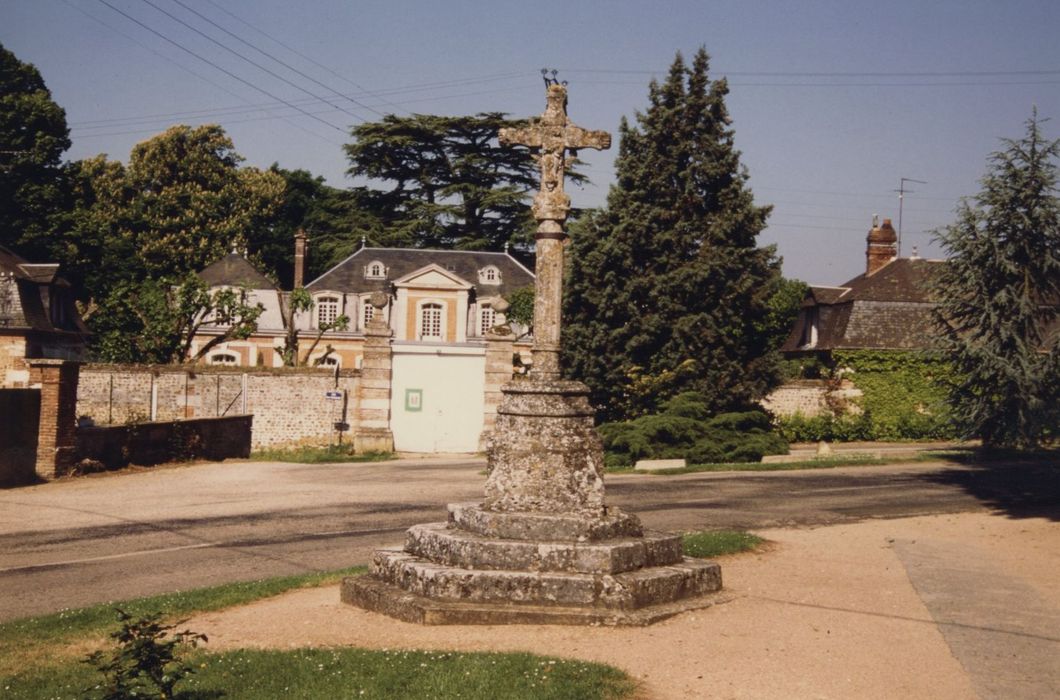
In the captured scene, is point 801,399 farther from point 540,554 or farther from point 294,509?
point 540,554

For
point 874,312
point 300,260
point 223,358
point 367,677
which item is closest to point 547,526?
point 367,677

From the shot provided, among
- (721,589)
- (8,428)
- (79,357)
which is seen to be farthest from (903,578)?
(79,357)

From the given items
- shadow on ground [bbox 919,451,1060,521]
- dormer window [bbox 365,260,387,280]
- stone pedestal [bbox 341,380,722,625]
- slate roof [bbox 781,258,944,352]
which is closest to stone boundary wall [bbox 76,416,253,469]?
stone pedestal [bbox 341,380,722,625]

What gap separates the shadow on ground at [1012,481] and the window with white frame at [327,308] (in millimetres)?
29862

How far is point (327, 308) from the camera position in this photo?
4634cm

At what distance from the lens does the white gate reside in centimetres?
2788

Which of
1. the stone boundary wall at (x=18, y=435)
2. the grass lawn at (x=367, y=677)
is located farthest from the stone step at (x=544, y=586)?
the stone boundary wall at (x=18, y=435)

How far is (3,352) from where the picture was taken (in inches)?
1270

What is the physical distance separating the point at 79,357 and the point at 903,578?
109ft

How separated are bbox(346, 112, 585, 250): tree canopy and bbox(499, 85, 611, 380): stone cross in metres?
39.4

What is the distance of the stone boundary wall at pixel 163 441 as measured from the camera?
803 inches

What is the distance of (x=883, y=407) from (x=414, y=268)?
22.7 metres

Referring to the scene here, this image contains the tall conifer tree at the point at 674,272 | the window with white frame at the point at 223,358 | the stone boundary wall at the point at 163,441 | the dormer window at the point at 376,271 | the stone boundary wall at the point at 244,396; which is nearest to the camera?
the stone boundary wall at the point at 163,441

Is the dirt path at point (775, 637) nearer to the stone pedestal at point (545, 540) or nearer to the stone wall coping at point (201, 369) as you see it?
the stone pedestal at point (545, 540)
